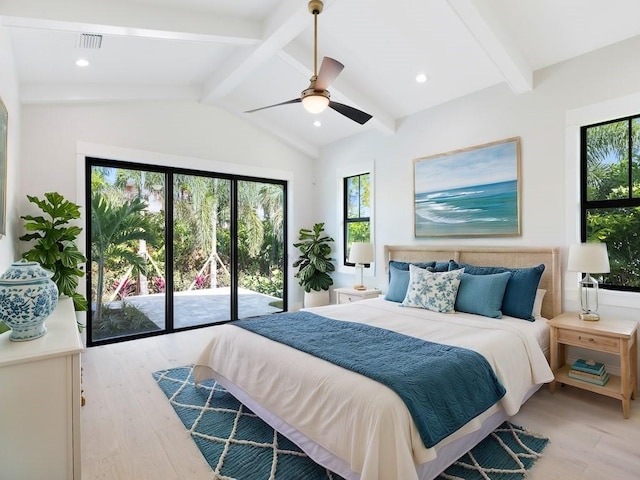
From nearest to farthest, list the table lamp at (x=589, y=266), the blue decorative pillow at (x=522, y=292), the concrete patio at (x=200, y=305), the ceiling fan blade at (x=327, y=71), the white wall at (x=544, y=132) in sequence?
the ceiling fan blade at (x=327, y=71), the table lamp at (x=589, y=266), the white wall at (x=544, y=132), the blue decorative pillow at (x=522, y=292), the concrete patio at (x=200, y=305)

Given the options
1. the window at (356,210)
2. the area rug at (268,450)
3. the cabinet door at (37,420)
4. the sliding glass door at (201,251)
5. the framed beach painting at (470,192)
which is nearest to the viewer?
the cabinet door at (37,420)

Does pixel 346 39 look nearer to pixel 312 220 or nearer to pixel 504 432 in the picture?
pixel 312 220

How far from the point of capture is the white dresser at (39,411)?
4.97 feet

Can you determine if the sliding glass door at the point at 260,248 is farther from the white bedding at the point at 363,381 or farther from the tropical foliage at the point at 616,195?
the tropical foliage at the point at 616,195

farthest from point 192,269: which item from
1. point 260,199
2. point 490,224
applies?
point 490,224

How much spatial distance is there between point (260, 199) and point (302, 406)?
Answer: 13.8ft

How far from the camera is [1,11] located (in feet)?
8.30

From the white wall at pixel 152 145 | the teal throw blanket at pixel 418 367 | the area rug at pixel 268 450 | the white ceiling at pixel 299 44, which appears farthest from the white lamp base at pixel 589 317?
the white wall at pixel 152 145

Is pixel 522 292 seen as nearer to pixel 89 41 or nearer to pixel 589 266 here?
pixel 589 266

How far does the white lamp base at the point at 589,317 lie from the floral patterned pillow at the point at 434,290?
3.31 ft

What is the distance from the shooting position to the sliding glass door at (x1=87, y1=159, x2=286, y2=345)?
4.47 meters

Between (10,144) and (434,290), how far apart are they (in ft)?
13.3

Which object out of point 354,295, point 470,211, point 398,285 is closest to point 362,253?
point 354,295

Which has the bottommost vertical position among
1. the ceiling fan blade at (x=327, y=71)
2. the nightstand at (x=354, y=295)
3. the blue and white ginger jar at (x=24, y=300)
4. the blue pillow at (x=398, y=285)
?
the nightstand at (x=354, y=295)
